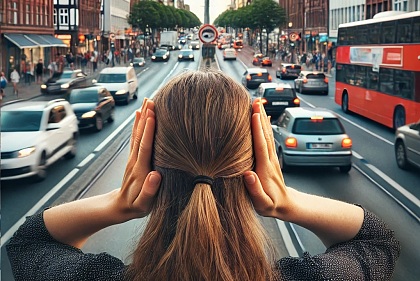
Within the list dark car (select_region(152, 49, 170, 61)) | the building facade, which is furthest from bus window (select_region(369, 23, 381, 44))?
dark car (select_region(152, 49, 170, 61))

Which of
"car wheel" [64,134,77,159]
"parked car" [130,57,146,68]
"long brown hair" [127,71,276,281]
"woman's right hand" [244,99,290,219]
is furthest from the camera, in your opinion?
"parked car" [130,57,146,68]

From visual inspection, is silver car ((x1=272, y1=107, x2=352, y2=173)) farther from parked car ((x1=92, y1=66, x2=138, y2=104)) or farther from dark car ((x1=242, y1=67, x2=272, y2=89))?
dark car ((x1=242, y1=67, x2=272, y2=89))

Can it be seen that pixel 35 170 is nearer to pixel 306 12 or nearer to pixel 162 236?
pixel 162 236

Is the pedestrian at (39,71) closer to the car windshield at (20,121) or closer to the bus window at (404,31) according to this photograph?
the car windshield at (20,121)

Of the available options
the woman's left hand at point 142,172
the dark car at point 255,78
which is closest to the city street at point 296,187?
the woman's left hand at point 142,172

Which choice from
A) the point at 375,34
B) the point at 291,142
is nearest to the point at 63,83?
the point at 375,34

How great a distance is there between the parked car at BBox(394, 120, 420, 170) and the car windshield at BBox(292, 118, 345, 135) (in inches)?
58.5

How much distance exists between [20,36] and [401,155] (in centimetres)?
2999

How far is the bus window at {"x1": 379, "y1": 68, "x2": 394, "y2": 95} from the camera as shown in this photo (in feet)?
62.6

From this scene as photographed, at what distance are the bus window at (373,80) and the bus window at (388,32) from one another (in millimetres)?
1254

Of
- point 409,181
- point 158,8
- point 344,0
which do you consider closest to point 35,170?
point 409,181

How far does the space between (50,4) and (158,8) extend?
177 ft

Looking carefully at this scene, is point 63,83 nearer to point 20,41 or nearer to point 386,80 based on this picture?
point 20,41

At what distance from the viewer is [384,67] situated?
19.5 m
